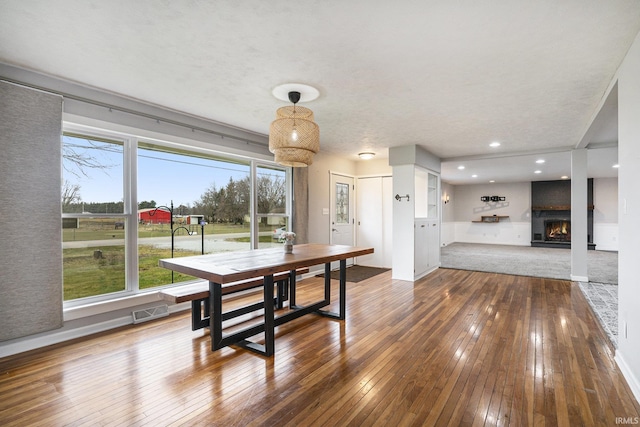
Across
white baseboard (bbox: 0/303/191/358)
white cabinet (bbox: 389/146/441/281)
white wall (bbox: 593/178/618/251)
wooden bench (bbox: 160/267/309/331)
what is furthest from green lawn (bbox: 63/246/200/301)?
white wall (bbox: 593/178/618/251)

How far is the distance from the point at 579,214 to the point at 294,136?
205 inches

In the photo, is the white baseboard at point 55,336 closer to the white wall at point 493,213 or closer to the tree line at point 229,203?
the tree line at point 229,203

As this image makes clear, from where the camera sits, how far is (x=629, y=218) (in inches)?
84.2

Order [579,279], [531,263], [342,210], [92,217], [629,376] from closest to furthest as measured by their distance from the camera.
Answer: [629,376] → [92,217] → [579,279] → [342,210] → [531,263]

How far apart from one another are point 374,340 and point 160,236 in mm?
2902

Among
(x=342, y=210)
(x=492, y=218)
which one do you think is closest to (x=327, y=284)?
(x=342, y=210)

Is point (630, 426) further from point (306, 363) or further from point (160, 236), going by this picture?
point (160, 236)

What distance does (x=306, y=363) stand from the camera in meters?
2.45

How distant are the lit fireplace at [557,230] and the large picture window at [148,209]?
9901 mm

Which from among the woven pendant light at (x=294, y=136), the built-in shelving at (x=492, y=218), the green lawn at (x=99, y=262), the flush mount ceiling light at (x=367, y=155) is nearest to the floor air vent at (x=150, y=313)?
the green lawn at (x=99, y=262)

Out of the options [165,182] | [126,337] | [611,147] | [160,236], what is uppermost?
[611,147]

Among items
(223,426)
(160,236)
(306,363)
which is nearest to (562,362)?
(306,363)

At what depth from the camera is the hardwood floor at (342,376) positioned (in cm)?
182

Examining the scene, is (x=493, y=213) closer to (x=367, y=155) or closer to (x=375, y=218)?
(x=375, y=218)
